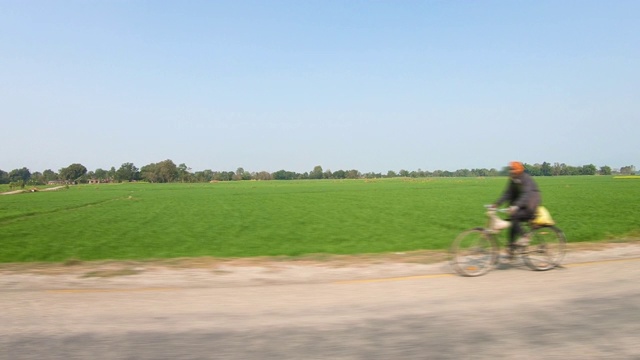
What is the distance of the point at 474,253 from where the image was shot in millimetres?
6590

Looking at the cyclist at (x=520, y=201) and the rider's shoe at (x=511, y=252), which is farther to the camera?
the rider's shoe at (x=511, y=252)

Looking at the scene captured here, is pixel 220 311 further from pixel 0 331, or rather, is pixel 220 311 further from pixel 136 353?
pixel 0 331

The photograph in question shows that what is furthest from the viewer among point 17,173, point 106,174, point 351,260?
point 106,174

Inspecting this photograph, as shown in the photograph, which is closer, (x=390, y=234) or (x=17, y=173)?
(x=390, y=234)

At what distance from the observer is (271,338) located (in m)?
3.86

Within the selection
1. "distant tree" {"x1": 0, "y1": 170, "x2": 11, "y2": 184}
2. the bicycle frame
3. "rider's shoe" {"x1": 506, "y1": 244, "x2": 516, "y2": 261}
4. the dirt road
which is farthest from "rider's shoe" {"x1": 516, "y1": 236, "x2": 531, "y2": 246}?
"distant tree" {"x1": 0, "y1": 170, "x2": 11, "y2": 184}

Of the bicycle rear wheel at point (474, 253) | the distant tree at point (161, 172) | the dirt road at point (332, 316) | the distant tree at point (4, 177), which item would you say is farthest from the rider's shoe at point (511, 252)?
the distant tree at point (4, 177)

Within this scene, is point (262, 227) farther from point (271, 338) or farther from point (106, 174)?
point (106, 174)

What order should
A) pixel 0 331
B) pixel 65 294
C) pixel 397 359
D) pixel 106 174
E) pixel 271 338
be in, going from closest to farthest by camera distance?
pixel 397 359
pixel 271 338
pixel 0 331
pixel 65 294
pixel 106 174

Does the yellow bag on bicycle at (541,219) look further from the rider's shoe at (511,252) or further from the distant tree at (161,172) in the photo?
the distant tree at (161,172)

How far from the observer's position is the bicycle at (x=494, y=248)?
21.4 ft

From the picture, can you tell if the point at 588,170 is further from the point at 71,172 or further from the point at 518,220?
the point at 71,172

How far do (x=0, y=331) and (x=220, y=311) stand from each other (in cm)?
227

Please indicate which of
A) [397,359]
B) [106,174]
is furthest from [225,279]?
[106,174]
